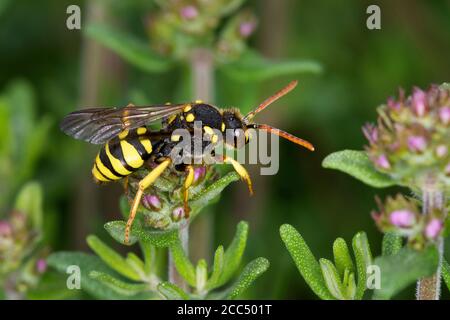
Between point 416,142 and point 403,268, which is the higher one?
point 416,142

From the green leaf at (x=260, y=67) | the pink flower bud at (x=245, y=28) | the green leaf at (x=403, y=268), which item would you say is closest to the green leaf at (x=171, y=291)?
the green leaf at (x=403, y=268)

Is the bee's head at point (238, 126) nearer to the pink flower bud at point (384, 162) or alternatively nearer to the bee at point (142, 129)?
the bee at point (142, 129)

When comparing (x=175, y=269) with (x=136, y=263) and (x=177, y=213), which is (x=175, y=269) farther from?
(x=177, y=213)

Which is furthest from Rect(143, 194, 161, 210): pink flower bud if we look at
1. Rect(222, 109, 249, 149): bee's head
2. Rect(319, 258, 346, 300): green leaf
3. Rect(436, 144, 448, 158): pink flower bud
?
Rect(436, 144, 448, 158): pink flower bud

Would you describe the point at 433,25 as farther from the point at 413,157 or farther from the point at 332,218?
the point at 413,157

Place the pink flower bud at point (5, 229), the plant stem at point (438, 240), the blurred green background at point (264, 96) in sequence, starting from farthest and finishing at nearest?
the blurred green background at point (264, 96) → the pink flower bud at point (5, 229) → the plant stem at point (438, 240)

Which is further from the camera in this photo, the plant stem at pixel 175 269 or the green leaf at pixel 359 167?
the plant stem at pixel 175 269

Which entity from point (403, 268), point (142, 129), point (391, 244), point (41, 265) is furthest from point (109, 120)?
point (403, 268)
